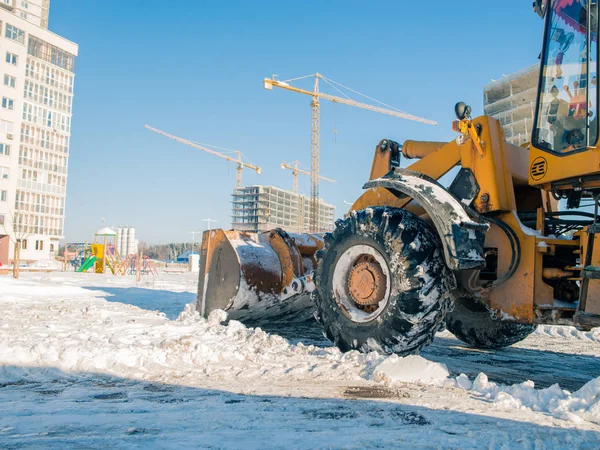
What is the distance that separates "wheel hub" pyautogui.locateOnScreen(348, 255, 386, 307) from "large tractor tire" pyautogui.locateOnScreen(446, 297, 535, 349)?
4.48ft

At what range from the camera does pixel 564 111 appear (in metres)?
4.21

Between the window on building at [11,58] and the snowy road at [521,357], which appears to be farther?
the window on building at [11,58]

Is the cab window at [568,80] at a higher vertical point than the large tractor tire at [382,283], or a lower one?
higher

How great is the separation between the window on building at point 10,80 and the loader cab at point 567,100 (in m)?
61.1

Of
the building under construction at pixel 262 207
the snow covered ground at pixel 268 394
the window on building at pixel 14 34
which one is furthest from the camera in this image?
the building under construction at pixel 262 207

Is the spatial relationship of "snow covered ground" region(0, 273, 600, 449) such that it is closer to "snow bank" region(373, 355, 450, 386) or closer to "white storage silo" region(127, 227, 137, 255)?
"snow bank" region(373, 355, 450, 386)

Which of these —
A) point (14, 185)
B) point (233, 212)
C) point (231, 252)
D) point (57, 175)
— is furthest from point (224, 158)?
point (231, 252)

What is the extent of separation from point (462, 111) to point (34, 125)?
69.0m

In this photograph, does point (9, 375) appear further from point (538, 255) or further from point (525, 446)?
point (538, 255)

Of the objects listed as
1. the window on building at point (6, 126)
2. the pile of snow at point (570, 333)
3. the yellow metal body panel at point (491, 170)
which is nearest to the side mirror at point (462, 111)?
the yellow metal body panel at point (491, 170)

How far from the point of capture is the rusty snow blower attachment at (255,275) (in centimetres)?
682

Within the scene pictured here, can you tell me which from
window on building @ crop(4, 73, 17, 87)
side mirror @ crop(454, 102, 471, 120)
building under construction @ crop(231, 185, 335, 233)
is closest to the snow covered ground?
side mirror @ crop(454, 102, 471, 120)

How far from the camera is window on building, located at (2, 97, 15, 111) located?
55094 millimetres

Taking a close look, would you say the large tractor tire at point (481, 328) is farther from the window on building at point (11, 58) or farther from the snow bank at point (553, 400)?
the window on building at point (11, 58)
